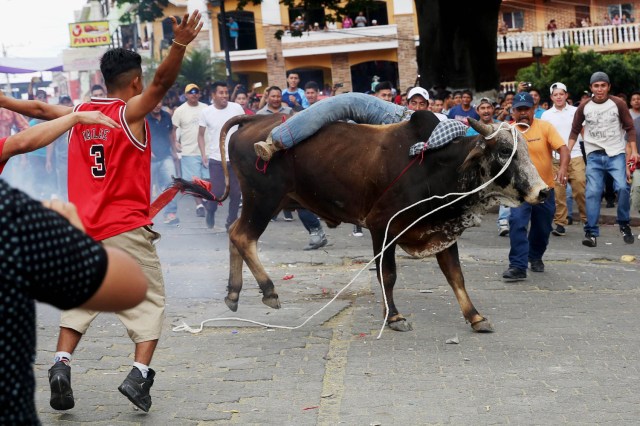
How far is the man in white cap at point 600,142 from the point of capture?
12477 millimetres

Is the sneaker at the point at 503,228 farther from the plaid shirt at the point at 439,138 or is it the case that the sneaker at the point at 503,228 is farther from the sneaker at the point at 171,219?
the plaid shirt at the point at 439,138

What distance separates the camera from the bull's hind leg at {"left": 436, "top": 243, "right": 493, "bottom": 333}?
7926 mm

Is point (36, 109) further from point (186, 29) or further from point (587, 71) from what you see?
point (587, 71)

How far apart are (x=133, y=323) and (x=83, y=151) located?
1011mm

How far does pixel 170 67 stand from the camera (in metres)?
5.62

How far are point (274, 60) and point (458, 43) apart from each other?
3115cm

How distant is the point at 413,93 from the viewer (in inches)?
503

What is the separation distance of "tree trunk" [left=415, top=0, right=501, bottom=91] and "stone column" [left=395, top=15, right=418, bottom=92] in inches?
1160

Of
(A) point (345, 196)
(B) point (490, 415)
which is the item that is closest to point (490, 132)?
(A) point (345, 196)

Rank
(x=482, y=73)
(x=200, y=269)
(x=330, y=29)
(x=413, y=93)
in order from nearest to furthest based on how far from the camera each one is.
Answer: (x=200, y=269)
(x=413, y=93)
(x=482, y=73)
(x=330, y=29)

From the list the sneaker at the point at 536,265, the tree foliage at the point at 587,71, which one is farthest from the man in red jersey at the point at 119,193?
the tree foliage at the point at 587,71

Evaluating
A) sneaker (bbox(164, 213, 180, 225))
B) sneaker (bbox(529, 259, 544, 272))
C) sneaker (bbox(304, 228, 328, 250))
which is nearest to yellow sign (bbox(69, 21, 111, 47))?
sneaker (bbox(164, 213, 180, 225))

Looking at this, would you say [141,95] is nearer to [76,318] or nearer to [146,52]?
[76,318]

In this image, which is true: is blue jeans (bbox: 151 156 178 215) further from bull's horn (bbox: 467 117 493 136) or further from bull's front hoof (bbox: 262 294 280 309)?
bull's horn (bbox: 467 117 493 136)
